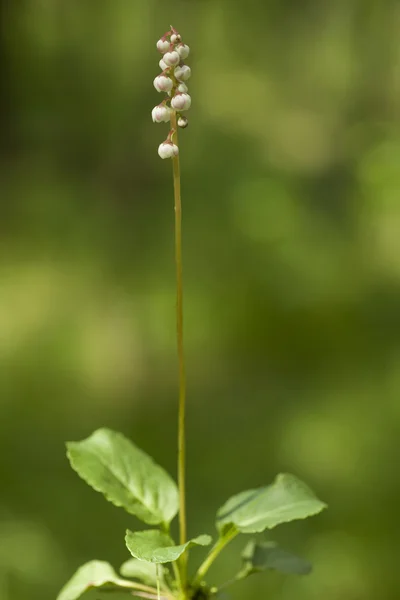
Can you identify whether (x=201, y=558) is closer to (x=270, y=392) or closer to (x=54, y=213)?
(x=270, y=392)

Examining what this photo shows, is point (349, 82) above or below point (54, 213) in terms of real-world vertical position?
above

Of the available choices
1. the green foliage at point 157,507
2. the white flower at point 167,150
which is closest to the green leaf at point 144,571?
the green foliage at point 157,507

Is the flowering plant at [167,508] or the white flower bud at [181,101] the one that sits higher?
the white flower bud at [181,101]

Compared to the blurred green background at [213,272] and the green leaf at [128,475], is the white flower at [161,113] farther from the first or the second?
the blurred green background at [213,272]

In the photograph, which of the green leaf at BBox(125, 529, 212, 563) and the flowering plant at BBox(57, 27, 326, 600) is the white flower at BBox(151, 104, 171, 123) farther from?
the green leaf at BBox(125, 529, 212, 563)

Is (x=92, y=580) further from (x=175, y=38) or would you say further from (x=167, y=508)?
(x=175, y=38)

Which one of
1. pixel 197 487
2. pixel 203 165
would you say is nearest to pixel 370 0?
pixel 203 165

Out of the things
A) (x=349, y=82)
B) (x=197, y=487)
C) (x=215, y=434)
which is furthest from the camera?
(x=349, y=82)

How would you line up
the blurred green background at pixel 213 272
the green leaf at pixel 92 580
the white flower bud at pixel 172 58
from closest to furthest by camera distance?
the white flower bud at pixel 172 58 → the green leaf at pixel 92 580 → the blurred green background at pixel 213 272
